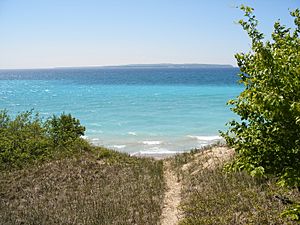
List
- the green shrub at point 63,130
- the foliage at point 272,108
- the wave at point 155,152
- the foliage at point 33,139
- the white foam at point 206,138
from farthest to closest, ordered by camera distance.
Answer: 1. the white foam at point 206,138
2. the wave at point 155,152
3. the green shrub at point 63,130
4. the foliage at point 33,139
5. the foliage at point 272,108

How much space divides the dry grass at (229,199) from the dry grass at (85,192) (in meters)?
1.26

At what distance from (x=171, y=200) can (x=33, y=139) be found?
10826 mm

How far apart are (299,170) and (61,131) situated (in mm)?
17551

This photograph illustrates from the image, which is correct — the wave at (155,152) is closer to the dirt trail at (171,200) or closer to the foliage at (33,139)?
the foliage at (33,139)

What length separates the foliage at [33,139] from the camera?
1717 cm

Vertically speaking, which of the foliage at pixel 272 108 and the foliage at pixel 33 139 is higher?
the foliage at pixel 272 108

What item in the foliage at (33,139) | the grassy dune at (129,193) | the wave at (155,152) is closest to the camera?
the grassy dune at (129,193)

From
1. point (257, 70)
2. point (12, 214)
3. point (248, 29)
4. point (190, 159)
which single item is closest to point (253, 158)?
point (257, 70)

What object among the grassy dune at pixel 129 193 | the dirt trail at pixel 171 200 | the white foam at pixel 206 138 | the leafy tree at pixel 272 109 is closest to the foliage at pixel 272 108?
the leafy tree at pixel 272 109

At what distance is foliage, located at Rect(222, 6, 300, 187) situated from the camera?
4730 millimetres

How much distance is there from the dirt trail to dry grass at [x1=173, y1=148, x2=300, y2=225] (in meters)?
0.28

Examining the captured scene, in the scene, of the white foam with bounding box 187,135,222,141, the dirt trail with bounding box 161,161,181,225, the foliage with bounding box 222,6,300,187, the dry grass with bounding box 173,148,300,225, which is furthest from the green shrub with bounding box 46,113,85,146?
the foliage with bounding box 222,6,300,187

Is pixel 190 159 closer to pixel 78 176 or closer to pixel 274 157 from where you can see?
pixel 78 176

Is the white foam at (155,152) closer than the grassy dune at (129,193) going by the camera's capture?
No
